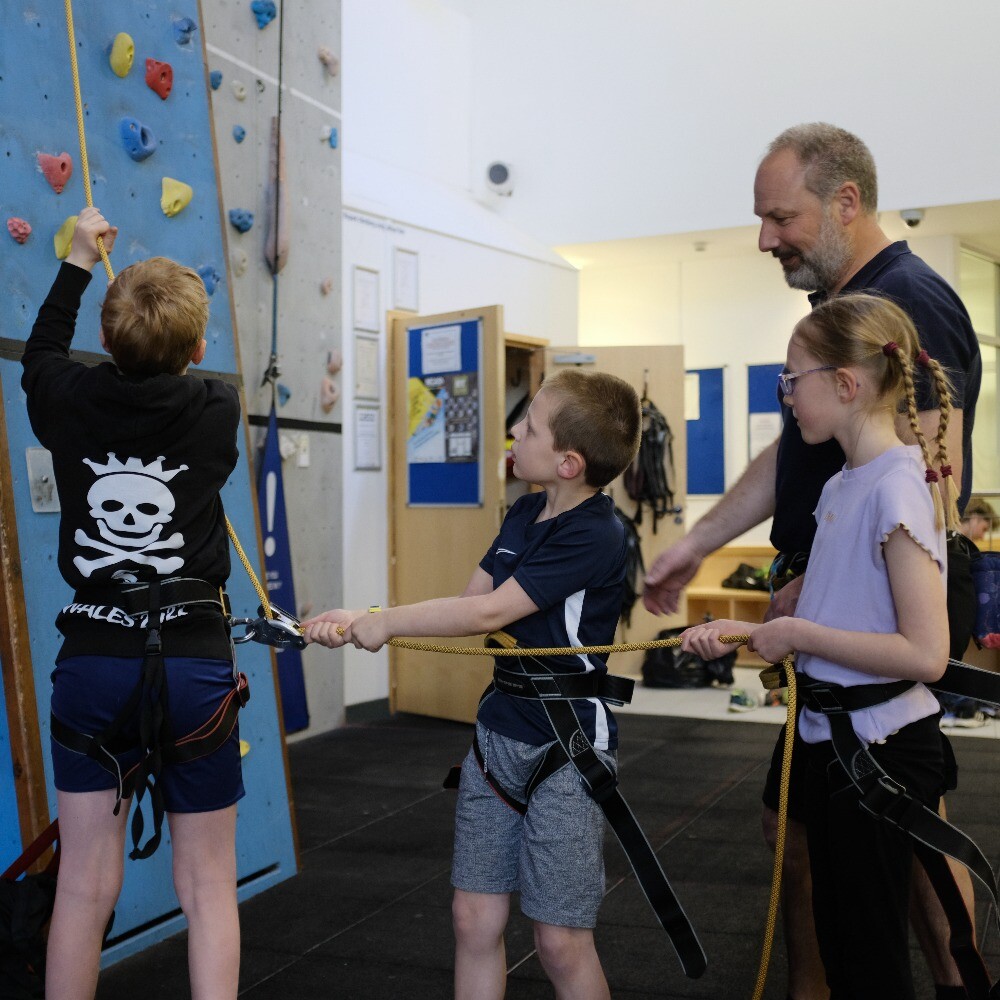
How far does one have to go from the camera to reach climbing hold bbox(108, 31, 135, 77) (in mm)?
2867

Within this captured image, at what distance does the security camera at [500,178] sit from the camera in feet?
26.2

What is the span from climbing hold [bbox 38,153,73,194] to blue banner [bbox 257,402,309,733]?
2131 millimetres

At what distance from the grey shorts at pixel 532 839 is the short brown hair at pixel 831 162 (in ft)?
3.59

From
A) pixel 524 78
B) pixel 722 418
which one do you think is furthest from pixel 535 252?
pixel 722 418

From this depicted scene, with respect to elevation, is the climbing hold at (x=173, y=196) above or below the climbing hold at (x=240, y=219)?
below

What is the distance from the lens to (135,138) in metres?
2.89

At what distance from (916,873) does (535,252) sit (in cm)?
588

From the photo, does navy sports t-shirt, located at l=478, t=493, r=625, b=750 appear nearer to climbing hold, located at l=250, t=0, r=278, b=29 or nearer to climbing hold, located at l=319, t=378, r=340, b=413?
climbing hold, located at l=319, t=378, r=340, b=413

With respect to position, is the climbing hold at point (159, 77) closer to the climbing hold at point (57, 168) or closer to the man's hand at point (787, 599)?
the climbing hold at point (57, 168)

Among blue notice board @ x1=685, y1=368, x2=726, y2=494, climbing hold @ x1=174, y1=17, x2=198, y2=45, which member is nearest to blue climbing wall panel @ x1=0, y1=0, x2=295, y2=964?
climbing hold @ x1=174, y1=17, x2=198, y2=45

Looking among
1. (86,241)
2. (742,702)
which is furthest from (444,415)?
(86,241)

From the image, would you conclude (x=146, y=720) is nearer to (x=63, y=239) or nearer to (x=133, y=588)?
(x=133, y=588)

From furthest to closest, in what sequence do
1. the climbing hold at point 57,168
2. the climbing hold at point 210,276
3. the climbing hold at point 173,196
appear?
the climbing hold at point 210,276
the climbing hold at point 173,196
the climbing hold at point 57,168

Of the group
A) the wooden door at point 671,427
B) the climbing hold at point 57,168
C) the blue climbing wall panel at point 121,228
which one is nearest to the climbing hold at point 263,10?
the blue climbing wall panel at point 121,228
